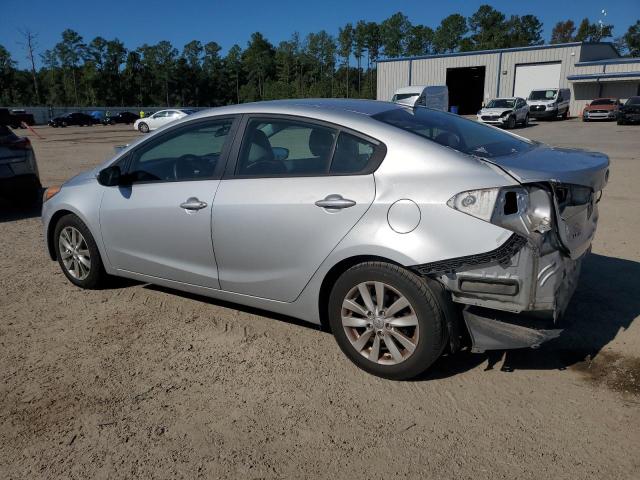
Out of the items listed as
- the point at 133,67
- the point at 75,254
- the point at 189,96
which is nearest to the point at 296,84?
the point at 189,96

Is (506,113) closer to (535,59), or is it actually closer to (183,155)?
(535,59)

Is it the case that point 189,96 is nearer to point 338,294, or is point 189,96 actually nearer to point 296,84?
point 296,84

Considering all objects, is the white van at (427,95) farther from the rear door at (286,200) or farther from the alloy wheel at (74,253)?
the rear door at (286,200)

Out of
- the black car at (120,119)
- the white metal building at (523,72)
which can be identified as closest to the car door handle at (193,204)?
the white metal building at (523,72)

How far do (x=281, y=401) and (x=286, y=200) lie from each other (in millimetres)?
1211

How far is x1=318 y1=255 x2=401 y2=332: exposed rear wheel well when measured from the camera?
3.01 metres

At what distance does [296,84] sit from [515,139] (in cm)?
10569

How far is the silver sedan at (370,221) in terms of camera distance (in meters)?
2.72

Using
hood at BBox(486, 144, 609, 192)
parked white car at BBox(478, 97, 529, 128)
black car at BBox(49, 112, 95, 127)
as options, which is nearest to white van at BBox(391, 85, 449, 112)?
parked white car at BBox(478, 97, 529, 128)

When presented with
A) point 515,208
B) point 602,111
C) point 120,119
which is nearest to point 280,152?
point 515,208

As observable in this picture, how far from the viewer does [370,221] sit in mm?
2945

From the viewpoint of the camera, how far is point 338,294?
3.16 metres

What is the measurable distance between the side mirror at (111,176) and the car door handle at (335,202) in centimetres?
189

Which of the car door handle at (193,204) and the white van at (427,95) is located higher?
the white van at (427,95)
